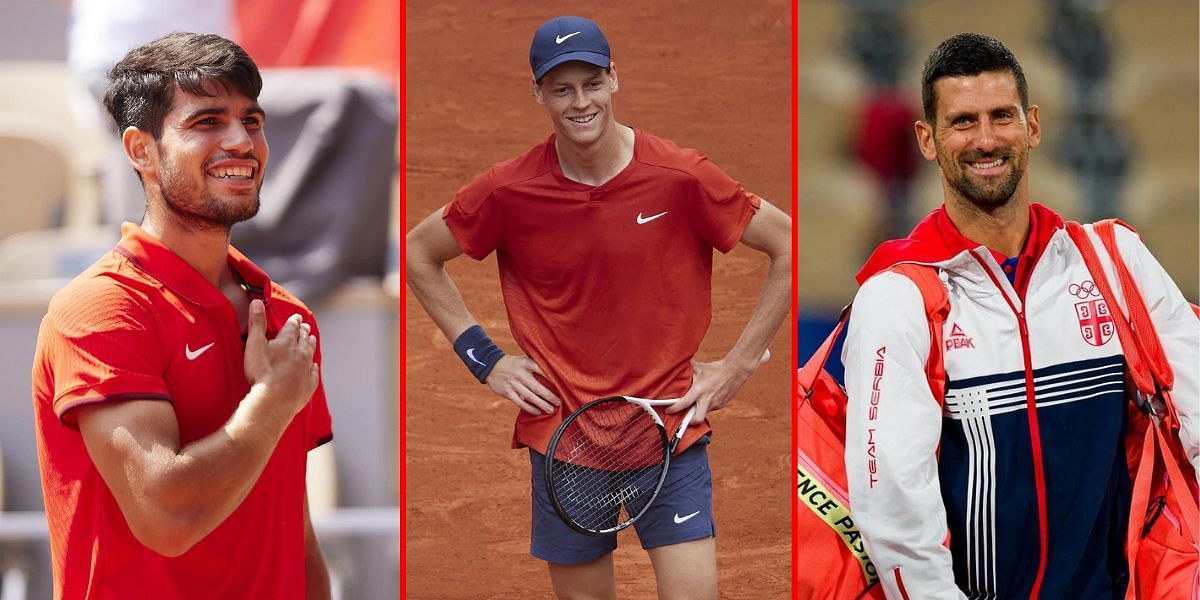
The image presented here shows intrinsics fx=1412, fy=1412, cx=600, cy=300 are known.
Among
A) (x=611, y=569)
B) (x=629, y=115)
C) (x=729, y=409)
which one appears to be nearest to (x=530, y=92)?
(x=629, y=115)

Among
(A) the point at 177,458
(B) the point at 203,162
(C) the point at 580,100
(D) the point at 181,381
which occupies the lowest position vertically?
(A) the point at 177,458

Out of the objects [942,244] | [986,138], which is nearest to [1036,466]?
[942,244]

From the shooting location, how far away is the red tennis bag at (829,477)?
2871 millimetres

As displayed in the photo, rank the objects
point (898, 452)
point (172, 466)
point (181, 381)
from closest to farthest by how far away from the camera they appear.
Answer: point (172, 466) < point (181, 381) < point (898, 452)

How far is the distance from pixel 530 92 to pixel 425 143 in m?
0.30

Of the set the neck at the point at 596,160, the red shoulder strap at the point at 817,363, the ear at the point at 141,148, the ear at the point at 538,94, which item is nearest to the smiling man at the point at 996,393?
the red shoulder strap at the point at 817,363

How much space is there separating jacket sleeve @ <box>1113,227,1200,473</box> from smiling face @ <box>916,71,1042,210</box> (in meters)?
0.27

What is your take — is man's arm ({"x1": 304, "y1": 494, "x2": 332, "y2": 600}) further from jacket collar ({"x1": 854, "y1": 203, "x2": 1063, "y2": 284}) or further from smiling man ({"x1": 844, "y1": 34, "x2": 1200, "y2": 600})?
jacket collar ({"x1": 854, "y1": 203, "x2": 1063, "y2": 284})

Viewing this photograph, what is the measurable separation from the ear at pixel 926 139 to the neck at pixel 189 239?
149 centimetres

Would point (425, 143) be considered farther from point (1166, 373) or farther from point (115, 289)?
point (1166, 373)

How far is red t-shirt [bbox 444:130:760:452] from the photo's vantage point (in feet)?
10.0

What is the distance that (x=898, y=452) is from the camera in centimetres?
280

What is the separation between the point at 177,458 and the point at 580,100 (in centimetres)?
127

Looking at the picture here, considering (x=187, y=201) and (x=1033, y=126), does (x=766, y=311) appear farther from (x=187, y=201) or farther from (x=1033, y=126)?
(x=187, y=201)
